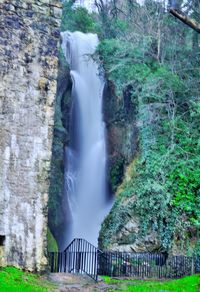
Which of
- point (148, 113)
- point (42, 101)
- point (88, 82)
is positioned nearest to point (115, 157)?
point (148, 113)

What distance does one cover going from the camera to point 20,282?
8.72 meters

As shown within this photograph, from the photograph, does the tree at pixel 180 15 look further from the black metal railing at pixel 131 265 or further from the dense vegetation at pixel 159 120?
the black metal railing at pixel 131 265

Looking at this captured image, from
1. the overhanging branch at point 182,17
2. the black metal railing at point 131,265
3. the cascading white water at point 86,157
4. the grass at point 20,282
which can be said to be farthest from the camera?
the cascading white water at point 86,157

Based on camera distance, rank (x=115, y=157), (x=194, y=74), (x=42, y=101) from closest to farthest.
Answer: (x=42, y=101)
(x=194, y=74)
(x=115, y=157)

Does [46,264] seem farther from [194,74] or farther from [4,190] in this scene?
[194,74]

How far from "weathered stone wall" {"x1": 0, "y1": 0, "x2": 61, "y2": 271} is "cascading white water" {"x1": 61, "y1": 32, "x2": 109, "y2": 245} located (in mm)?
8361

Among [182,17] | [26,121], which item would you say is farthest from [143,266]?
[182,17]

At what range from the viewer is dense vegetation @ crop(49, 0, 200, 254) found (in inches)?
544

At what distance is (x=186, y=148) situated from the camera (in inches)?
599

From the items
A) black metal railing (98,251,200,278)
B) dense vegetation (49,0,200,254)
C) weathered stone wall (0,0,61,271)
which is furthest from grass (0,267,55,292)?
dense vegetation (49,0,200,254)

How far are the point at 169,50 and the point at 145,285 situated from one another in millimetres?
11930

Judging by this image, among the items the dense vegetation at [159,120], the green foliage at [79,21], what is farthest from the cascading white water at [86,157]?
the green foliage at [79,21]

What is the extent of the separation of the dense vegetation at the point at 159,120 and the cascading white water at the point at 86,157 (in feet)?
5.95

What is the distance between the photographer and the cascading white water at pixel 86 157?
19.2 metres
